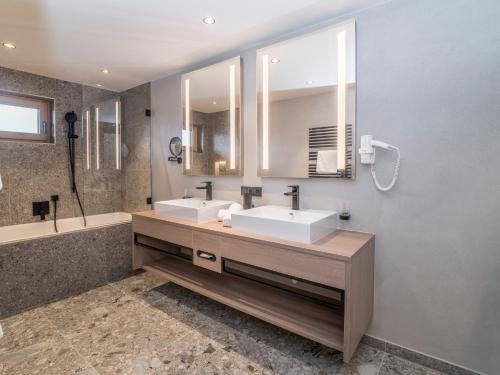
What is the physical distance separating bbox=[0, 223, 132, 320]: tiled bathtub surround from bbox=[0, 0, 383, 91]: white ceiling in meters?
1.63

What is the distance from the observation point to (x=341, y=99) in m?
1.82

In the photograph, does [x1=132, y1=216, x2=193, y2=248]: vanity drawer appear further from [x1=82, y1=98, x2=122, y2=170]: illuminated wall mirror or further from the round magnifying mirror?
[x1=82, y1=98, x2=122, y2=170]: illuminated wall mirror

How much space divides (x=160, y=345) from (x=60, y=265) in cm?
131

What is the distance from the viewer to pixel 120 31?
2.06 metres

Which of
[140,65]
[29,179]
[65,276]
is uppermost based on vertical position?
[140,65]

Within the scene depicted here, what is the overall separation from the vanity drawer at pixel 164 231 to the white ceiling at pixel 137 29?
1500mm

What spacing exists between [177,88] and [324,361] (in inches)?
108

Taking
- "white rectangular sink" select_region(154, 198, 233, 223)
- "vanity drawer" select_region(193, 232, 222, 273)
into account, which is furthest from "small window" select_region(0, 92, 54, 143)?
"vanity drawer" select_region(193, 232, 222, 273)

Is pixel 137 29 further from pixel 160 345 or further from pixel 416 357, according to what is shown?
pixel 416 357

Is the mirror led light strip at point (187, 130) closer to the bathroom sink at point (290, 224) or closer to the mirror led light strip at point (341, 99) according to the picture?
the bathroom sink at point (290, 224)

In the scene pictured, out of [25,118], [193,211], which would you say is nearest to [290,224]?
[193,211]

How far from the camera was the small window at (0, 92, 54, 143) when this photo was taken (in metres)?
2.77

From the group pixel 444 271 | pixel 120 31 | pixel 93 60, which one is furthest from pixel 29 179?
pixel 444 271

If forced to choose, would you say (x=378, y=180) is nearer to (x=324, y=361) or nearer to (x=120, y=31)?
(x=324, y=361)
